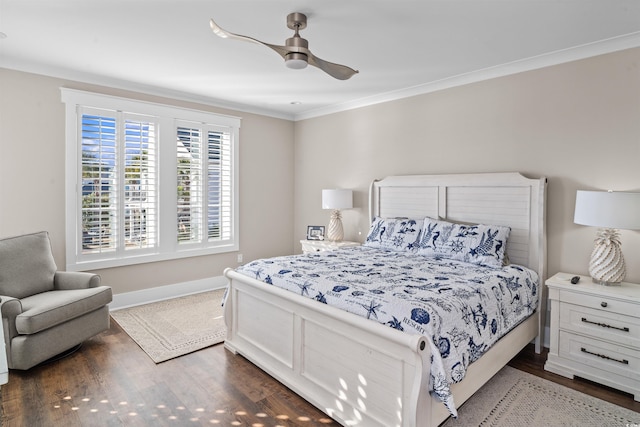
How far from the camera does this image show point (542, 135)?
3.33 metres

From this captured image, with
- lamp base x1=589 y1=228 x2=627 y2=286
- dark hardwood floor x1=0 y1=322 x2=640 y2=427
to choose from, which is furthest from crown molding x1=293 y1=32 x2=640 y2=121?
dark hardwood floor x1=0 y1=322 x2=640 y2=427

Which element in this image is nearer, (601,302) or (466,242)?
(601,302)

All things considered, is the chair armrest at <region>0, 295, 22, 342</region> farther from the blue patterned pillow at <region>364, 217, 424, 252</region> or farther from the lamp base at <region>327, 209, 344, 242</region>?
the lamp base at <region>327, 209, 344, 242</region>

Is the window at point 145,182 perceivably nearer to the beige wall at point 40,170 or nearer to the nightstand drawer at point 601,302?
the beige wall at point 40,170

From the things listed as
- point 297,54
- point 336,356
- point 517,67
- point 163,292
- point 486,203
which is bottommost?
point 163,292

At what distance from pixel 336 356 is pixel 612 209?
2180mm

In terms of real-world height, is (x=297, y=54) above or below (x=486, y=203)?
above

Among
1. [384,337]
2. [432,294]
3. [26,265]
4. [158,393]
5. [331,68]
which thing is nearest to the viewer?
[384,337]

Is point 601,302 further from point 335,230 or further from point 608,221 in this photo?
point 335,230

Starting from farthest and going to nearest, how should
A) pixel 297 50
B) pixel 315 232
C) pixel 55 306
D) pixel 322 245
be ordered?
pixel 315 232, pixel 322 245, pixel 55 306, pixel 297 50

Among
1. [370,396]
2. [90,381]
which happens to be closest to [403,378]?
[370,396]

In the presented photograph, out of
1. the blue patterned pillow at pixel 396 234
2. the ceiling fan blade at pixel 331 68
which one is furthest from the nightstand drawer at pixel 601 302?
the ceiling fan blade at pixel 331 68

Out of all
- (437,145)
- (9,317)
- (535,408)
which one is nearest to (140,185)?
(9,317)

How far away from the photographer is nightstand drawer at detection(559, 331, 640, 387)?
2498 millimetres
